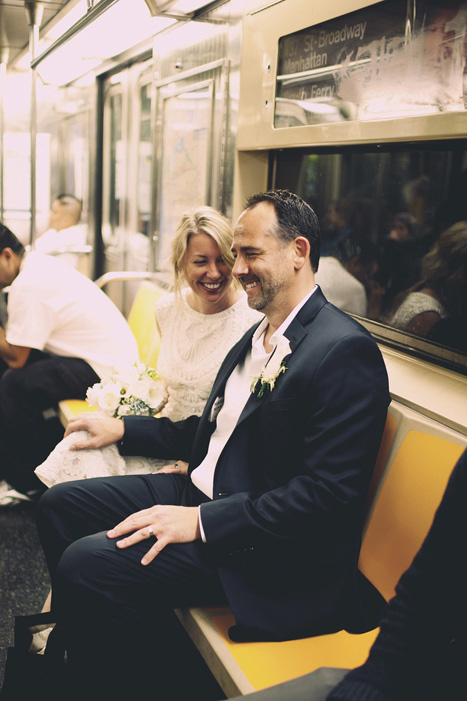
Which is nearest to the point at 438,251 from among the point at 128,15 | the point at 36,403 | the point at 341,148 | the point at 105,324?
the point at 341,148

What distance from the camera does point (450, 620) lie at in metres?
1.30

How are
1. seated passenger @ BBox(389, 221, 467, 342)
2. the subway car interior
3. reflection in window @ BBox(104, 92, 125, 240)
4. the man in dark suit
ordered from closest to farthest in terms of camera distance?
the man in dark suit < the subway car interior < seated passenger @ BBox(389, 221, 467, 342) < reflection in window @ BBox(104, 92, 125, 240)

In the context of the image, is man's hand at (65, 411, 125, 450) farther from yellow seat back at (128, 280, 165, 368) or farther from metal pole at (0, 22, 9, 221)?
metal pole at (0, 22, 9, 221)

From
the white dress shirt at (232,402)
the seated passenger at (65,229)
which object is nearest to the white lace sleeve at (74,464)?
the white dress shirt at (232,402)

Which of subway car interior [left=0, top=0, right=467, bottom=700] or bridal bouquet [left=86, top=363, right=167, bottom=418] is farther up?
subway car interior [left=0, top=0, right=467, bottom=700]

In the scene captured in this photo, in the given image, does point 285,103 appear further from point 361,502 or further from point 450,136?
point 361,502

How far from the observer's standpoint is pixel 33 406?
3807 mm

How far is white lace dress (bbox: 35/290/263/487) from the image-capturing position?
2.59 meters

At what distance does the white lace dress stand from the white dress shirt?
17.3 inches

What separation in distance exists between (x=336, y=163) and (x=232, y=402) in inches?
48.4

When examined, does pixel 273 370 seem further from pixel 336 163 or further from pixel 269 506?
pixel 336 163

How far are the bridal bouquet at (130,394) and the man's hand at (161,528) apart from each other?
30.5 inches

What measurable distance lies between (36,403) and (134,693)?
1.97 meters

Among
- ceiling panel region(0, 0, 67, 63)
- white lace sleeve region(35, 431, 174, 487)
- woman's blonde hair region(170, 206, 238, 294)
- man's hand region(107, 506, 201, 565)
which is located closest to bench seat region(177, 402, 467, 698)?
man's hand region(107, 506, 201, 565)
